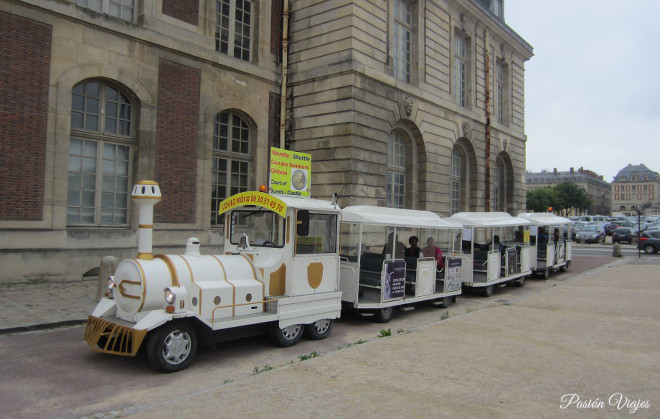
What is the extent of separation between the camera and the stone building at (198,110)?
11.5 m

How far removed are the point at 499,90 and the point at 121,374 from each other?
2723 centimetres

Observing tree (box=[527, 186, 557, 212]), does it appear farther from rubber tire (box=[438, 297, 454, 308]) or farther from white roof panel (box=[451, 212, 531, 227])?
rubber tire (box=[438, 297, 454, 308])

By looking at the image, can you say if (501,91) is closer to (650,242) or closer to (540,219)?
(540,219)

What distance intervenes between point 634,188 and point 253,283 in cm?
15534

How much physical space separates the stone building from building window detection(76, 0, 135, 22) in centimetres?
4

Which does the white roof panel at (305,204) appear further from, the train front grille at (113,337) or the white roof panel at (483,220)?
the white roof panel at (483,220)

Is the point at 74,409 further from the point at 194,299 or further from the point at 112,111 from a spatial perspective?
the point at 112,111

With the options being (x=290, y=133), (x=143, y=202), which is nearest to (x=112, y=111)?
(x=290, y=133)

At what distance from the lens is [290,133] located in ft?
56.9

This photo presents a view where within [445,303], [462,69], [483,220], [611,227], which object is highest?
[462,69]

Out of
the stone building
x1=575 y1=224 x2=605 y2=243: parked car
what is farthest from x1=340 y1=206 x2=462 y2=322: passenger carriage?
x1=575 y1=224 x2=605 y2=243: parked car

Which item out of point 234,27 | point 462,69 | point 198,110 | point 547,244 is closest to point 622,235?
point 462,69

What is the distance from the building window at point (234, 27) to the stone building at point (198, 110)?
5 centimetres

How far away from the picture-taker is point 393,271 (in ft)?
31.7
